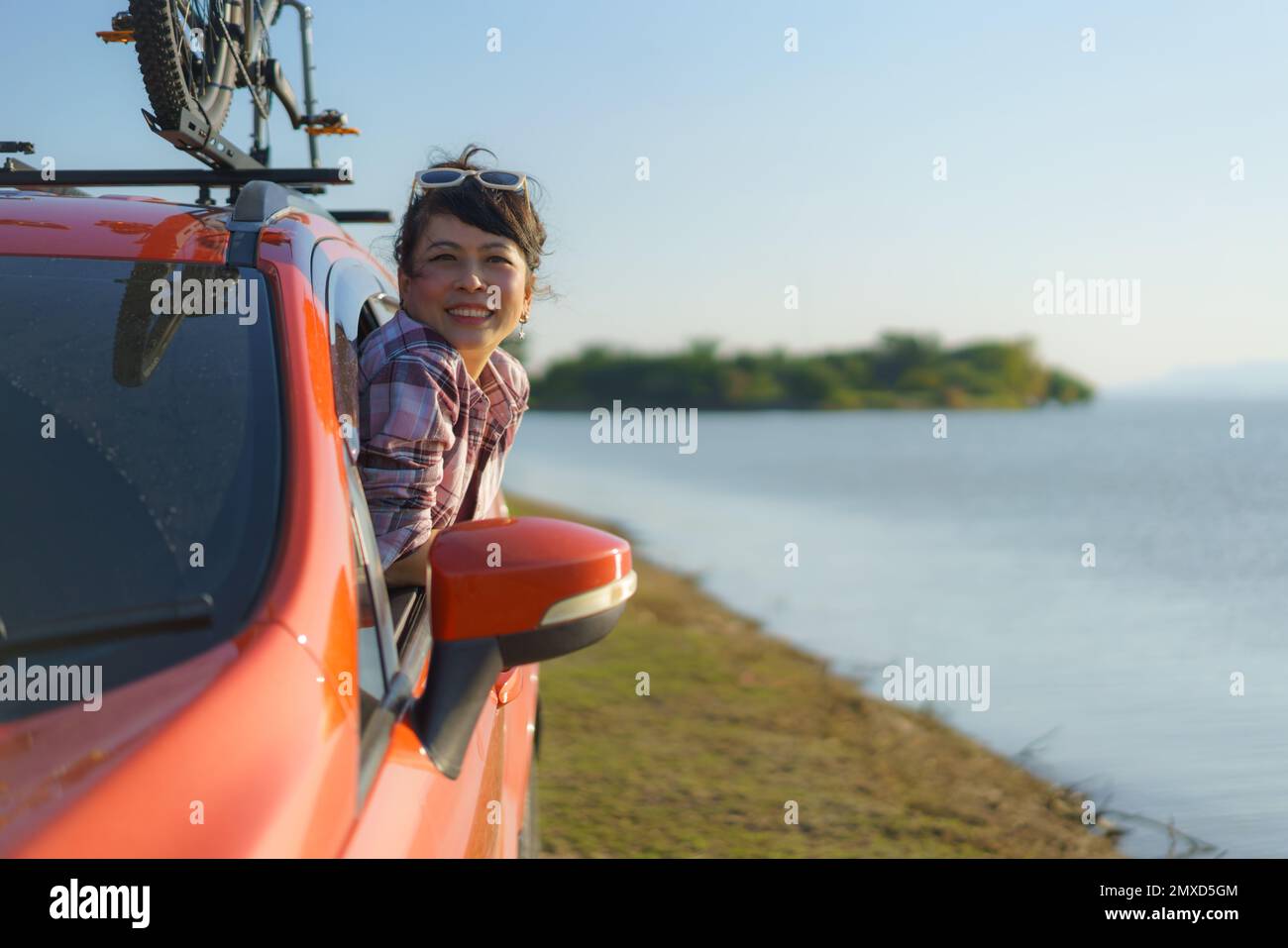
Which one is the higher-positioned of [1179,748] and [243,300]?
[243,300]

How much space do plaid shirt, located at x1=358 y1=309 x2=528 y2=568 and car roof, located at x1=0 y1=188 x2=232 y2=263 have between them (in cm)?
38

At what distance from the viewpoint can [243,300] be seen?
2.01m

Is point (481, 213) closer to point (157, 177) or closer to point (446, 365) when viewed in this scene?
point (446, 365)

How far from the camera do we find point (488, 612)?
170 cm

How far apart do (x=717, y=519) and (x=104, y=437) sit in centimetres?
1675

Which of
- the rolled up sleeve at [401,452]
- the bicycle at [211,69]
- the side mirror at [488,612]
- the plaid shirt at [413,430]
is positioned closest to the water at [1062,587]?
the plaid shirt at [413,430]

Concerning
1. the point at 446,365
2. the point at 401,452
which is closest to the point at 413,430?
the point at 401,452

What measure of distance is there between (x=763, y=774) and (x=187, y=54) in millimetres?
3914

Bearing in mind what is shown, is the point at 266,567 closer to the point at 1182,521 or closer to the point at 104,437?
the point at 104,437

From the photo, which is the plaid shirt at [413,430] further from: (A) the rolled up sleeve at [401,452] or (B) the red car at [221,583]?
(B) the red car at [221,583]

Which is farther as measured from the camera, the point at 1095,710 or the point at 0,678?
the point at 1095,710

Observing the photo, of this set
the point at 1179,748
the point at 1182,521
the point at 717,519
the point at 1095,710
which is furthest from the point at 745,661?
the point at 717,519

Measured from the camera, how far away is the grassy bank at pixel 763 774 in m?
4.82

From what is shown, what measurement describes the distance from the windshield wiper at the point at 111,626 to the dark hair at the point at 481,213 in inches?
51.8
